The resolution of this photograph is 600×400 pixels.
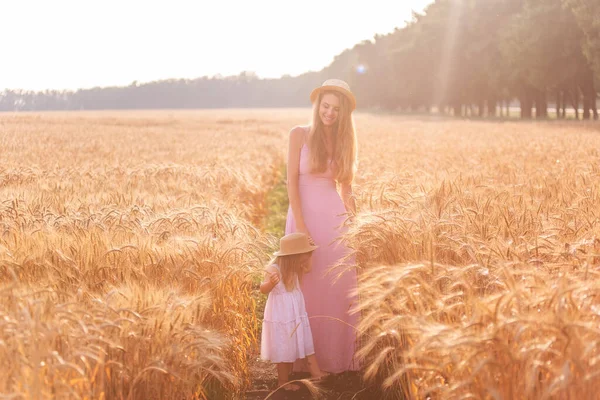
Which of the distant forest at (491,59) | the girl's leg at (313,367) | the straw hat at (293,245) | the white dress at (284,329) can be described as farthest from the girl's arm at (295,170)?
the distant forest at (491,59)

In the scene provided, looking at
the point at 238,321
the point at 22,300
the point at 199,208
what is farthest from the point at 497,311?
the point at 199,208

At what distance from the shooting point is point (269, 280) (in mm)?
4184

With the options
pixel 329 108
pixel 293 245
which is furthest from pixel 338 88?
pixel 293 245

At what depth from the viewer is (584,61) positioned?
40.9 m

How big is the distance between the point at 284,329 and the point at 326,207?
1.12 meters

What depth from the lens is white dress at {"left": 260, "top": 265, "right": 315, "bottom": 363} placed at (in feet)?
13.6

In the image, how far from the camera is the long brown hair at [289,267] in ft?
14.2

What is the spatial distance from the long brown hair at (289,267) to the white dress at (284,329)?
3 cm

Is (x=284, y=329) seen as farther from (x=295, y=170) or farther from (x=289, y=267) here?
(x=295, y=170)

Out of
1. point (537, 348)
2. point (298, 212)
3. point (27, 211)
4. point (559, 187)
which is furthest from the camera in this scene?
point (559, 187)

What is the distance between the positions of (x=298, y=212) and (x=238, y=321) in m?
0.97

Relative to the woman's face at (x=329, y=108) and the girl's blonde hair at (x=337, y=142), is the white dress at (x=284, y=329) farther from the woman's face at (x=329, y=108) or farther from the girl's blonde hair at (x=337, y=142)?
the woman's face at (x=329, y=108)

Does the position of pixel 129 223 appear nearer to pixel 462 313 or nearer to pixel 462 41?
pixel 462 313

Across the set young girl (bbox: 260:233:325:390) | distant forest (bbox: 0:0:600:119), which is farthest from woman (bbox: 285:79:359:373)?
distant forest (bbox: 0:0:600:119)
